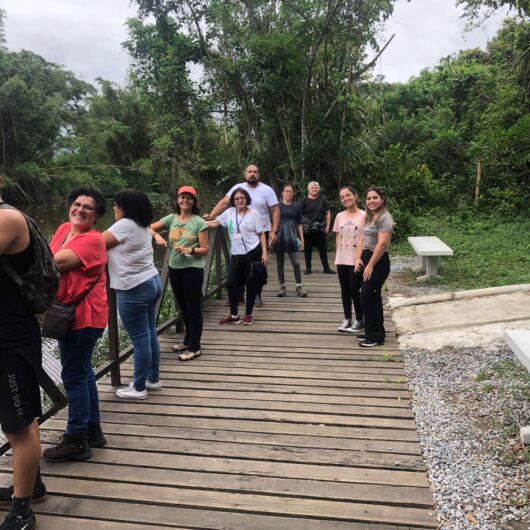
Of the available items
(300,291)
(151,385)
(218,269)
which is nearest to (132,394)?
(151,385)

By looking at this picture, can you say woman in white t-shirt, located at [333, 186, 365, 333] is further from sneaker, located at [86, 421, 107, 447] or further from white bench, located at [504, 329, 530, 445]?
sneaker, located at [86, 421, 107, 447]

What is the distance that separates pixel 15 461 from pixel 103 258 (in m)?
1.01

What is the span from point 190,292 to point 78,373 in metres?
1.44

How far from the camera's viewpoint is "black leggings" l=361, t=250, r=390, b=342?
14.5 feet

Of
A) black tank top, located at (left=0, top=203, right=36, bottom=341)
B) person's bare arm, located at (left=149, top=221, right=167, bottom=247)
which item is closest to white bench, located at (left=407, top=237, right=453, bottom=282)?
person's bare arm, located at (left=149, top=221, right=167, bottom=247)

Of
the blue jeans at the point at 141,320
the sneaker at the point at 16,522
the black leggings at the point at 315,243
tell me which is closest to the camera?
the sneaker at the point at 16,522

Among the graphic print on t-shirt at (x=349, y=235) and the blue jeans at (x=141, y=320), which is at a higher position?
the graphic print on t-shirt at (x=349, y=235)

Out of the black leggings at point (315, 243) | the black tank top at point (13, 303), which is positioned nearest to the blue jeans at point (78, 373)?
the black tank top at point (13, 303)

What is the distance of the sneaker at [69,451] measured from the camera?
269cm

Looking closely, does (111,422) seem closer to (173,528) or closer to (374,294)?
(173,528)

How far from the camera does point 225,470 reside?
263 cm

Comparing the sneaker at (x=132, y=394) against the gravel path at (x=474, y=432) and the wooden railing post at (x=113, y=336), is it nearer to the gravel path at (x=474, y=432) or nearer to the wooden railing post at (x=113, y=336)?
the wooden railing post at (x=113, y=336)

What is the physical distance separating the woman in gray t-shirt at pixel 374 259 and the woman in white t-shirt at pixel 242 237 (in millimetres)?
A: 987

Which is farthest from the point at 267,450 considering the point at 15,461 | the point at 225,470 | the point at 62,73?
the point at 62,73
